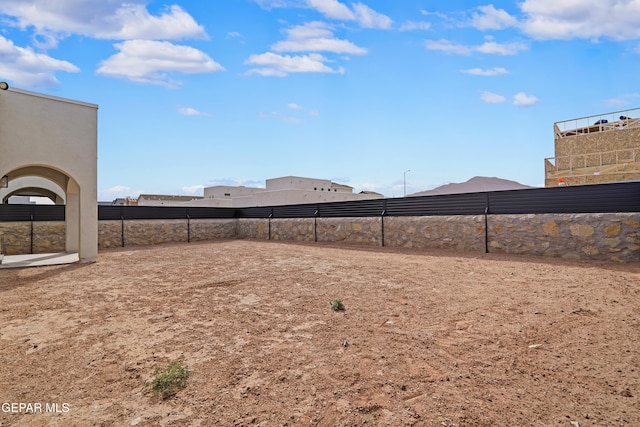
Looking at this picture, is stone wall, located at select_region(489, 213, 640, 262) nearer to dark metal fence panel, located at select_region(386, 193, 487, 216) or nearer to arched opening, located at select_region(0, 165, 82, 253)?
dark metal fence panel, located at select_region(386, 193, 487, 216)

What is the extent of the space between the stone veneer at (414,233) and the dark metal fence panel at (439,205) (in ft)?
0.79

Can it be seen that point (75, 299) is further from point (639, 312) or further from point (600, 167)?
point (600, 167)

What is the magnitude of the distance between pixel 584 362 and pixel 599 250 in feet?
21.4

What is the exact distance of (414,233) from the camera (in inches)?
486

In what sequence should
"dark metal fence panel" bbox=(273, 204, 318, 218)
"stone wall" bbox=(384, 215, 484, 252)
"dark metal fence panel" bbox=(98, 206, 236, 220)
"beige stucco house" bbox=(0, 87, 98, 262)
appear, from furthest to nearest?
"dark metal fence panel" bbox=(273, 204, 318, 218) < "dark metal fence panel" bbox=(98, 206, 236, 220) < "stone wall" bbox=(384, 215, 484, 252) < "beige stucco house" bbox=(0, 87, 98, 262)

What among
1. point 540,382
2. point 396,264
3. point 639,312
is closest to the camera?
point 540,382

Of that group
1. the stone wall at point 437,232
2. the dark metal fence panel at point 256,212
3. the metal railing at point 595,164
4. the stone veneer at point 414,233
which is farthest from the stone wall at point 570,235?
the metal railing at point 595,164

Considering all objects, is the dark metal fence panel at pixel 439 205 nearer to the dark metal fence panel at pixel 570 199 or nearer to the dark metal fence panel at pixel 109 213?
the dark metal fence panel at pixel 570 199

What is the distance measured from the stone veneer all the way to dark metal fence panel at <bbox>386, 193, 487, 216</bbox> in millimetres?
242

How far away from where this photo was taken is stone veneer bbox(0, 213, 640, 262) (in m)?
8.19

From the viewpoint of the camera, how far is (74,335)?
4.52 metres

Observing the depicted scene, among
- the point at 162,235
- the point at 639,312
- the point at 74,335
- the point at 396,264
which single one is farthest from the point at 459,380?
the point at 162,235

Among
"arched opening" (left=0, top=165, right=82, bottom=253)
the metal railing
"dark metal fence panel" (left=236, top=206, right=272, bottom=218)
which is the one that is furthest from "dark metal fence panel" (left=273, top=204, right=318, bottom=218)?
the metal railing

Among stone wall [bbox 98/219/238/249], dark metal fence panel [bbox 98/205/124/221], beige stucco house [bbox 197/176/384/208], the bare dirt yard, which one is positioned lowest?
the bare dirt yard
